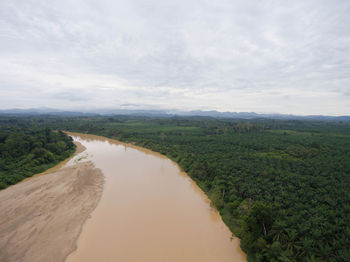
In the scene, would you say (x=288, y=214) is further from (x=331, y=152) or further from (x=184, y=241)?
(x=331, y=152)

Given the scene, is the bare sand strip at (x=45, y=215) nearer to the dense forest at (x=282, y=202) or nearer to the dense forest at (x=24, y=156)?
the dense forest at (x=24, y=156)

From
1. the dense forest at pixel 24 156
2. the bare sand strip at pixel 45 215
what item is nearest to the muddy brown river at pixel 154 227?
the bare sand strip at pixel 45 215

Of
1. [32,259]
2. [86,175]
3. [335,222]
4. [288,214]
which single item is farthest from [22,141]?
[335,222]

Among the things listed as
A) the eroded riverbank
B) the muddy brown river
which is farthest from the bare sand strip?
Result: the muddy brown river

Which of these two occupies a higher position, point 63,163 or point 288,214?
point 288,214

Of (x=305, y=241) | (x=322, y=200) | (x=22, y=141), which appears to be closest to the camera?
(x=305, y=241)

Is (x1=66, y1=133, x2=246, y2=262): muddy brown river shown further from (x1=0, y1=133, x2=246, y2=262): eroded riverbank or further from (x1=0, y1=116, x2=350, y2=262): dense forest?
(x1=0, y1=116, x2=350, y2=262): dense forest

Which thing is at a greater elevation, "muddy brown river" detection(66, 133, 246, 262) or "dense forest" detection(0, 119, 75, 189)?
"dense forest" detection(0, 119, 75, 189)
